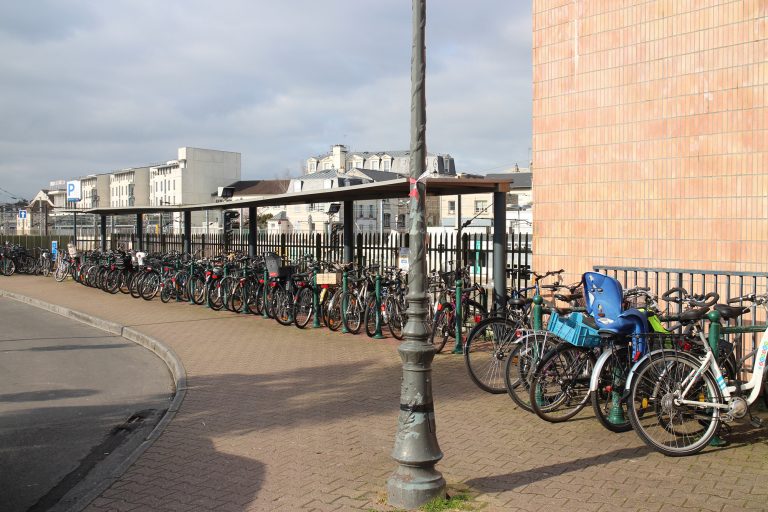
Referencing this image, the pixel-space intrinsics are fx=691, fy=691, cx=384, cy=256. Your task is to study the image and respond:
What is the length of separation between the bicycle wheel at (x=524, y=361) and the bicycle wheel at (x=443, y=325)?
323 cm

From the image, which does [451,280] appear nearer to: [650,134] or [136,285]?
[650,134]

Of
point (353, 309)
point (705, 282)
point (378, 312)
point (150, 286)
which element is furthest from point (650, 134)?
point (150, 286)

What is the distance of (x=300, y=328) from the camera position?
12594 mm

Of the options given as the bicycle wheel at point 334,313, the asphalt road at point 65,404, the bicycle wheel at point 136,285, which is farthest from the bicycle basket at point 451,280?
the bicycle wheel at point 136,285

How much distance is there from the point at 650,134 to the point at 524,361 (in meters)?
4.15

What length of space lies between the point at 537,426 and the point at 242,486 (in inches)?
108

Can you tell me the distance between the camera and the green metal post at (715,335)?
5.39 metres

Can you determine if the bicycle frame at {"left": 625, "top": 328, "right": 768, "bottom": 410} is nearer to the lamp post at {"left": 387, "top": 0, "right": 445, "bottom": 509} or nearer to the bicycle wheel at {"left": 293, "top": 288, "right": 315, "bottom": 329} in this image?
the lamp post at {"left": 387, "top": 0, "right": 445, "bottom": 509}

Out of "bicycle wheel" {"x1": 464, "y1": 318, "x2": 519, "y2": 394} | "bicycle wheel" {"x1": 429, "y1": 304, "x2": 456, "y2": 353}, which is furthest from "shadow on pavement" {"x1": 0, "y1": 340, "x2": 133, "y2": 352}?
"bicycle wheel" {"x1": 464, "y1": 318, "x2": 519, "y2": 394}

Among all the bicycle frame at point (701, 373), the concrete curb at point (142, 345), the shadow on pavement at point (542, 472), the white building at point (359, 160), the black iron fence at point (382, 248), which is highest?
the white building at point (359, 160)

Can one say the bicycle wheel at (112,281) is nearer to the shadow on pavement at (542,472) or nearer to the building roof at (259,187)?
the shadow on pavement at (542,472)

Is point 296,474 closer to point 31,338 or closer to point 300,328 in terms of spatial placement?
point 300,328

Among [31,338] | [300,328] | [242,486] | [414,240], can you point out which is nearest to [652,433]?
[414,240]

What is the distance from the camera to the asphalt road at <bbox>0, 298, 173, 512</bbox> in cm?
542
